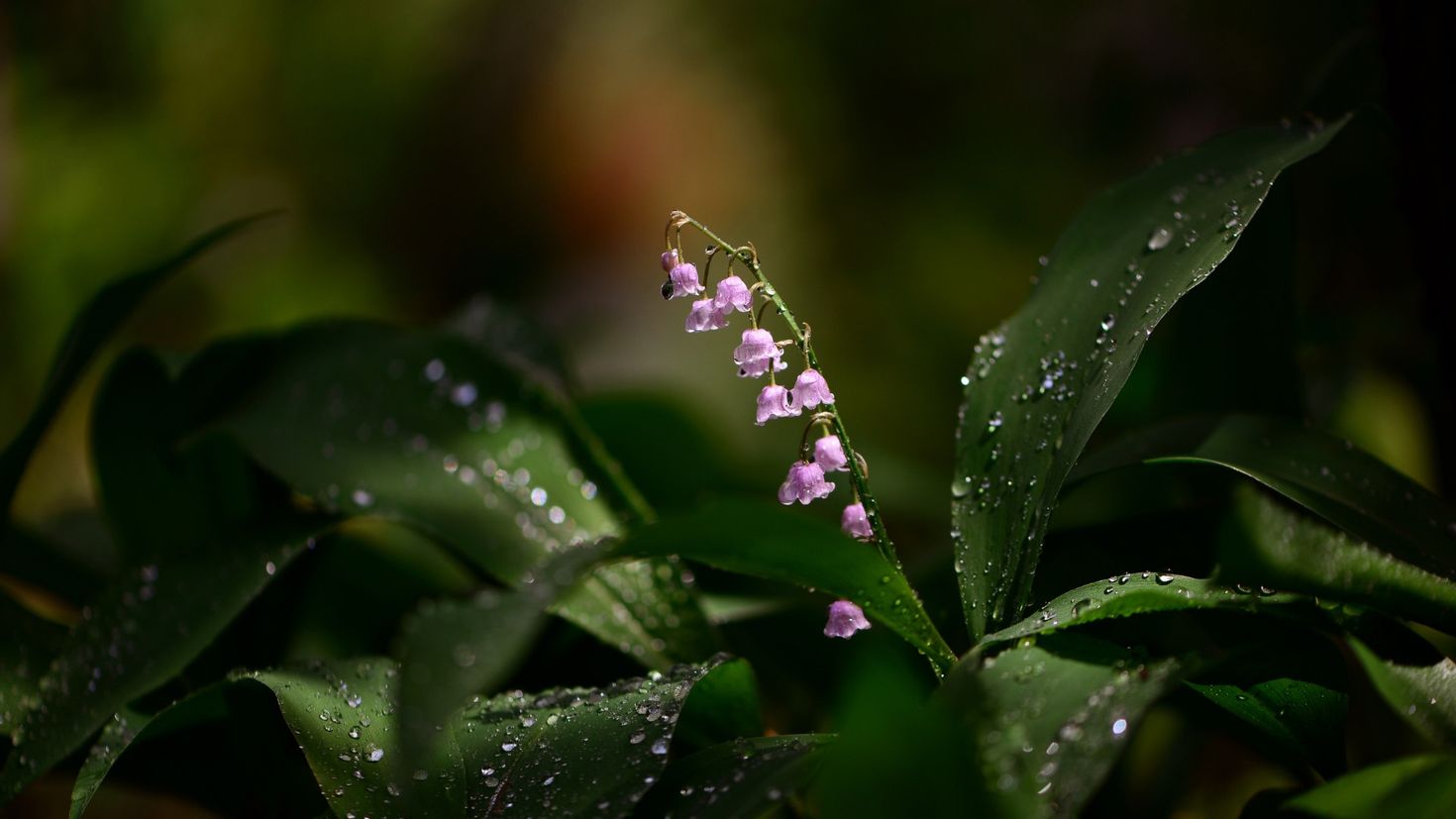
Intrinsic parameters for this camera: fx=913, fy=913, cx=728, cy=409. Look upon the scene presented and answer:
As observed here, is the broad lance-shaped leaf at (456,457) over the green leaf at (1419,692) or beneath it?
over

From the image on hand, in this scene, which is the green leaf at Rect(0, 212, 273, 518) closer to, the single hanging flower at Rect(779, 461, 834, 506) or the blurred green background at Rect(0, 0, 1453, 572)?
the single hanging flower at Rect(779, 461, 834, 506)

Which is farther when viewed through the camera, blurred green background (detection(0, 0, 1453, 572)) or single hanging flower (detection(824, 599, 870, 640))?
blurred green background (detection(0, 0, 1453, 572))

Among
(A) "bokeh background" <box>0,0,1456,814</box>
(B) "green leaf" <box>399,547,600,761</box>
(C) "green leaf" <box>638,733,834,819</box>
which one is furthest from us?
(A) "bokeh background" <box>0,0,1456,814</box>

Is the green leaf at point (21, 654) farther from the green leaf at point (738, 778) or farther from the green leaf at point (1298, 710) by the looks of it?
the green leaf at point (1298, 710)

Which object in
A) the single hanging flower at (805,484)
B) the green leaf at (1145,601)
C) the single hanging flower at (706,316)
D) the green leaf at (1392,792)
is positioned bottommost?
the green leaf at (1392,792)

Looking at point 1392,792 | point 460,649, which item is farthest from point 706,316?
point 1392,792

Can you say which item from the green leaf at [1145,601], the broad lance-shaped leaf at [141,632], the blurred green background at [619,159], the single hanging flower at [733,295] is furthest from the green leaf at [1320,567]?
the blurred green background at [619,159]

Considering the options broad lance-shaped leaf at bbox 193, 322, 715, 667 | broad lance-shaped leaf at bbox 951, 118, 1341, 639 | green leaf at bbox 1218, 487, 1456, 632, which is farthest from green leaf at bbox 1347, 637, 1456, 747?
broad lance-shaped leaf at bbox 193, 322, 715, 667
